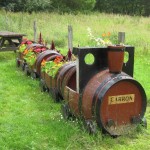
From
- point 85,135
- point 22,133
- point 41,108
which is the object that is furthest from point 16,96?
point 85,135

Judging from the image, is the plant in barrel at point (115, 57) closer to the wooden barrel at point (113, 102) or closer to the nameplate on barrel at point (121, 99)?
the wooden barrel at point (113, 102)

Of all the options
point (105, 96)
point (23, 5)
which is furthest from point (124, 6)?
point (105, 96)

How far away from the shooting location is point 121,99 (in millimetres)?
4910

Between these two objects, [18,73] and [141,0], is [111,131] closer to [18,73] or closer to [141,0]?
[18,73]

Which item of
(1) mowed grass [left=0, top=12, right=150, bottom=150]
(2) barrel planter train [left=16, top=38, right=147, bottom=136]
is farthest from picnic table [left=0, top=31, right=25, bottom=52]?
(2) barrel planter train [left=16, top=38, right=147, bottom=136]

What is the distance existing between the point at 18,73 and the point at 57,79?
3331 millimetres

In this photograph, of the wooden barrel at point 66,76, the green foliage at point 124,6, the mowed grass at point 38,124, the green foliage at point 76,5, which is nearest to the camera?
the mowed grass at point 38,124

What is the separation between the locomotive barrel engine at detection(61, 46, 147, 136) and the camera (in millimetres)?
4750

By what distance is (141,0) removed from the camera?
5469 centimetres

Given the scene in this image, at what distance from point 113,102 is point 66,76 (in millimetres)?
1290

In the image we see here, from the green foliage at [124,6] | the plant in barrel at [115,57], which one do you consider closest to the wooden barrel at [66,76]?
the plant in barrel at [115,57]

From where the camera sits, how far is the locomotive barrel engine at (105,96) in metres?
4.75

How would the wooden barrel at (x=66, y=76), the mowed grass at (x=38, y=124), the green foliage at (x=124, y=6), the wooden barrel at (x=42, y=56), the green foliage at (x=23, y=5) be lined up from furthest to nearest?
the green foliage at (x=124, y=6)
the green foliage at (x=23, y=5)
the wooden barrel at (x=42, y=56)
the wooden barrel at (x=66, y=76)
the mowed grass at (x=38, y=124)

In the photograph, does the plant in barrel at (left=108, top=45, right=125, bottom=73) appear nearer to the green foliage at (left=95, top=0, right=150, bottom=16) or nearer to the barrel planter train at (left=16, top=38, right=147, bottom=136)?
the barrel planter train at (left=16, top=38, right=147, bottom=136)
